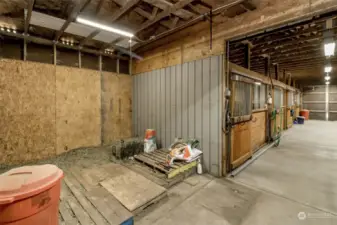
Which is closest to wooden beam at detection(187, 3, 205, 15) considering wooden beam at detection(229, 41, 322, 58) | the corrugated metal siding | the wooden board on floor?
the corrugated metal siding

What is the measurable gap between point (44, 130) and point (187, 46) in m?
3.79

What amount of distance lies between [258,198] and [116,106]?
13.5 ft

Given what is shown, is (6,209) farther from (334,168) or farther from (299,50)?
(299,50)

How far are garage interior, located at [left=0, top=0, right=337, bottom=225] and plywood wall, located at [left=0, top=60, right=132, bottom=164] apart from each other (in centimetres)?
2

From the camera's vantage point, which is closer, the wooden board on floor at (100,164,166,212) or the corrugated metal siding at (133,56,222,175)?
the wooden board on floor at (100,164,166,212)

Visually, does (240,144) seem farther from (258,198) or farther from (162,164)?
(162,164)

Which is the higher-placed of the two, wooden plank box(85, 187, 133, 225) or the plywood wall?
the plywood wall

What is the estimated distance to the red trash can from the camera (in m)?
1.12

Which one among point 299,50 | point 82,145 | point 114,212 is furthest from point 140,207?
point 299,50

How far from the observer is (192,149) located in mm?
3244

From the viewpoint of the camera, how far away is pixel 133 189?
2.41 m

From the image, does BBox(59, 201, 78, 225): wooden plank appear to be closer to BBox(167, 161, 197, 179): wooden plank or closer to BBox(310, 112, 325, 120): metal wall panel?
BBox(167, 161, 197, 179): wooden plank

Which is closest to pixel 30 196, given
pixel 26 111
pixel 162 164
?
pixel 162 164

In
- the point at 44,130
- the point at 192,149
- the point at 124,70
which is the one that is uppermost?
the point at 124,70
